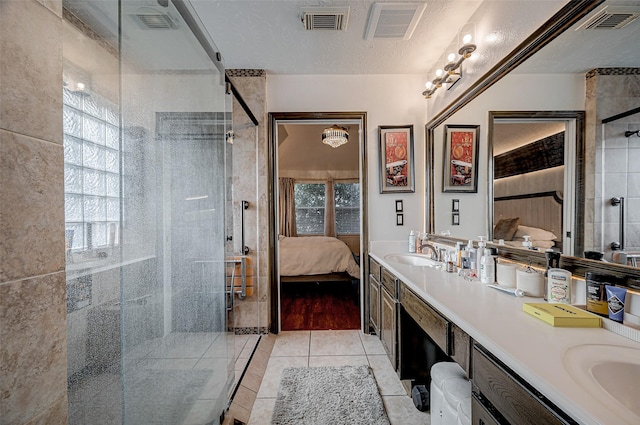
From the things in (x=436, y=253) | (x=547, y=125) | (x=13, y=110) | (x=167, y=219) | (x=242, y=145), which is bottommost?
(x=436, y=253)

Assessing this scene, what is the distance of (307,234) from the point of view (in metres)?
6.10

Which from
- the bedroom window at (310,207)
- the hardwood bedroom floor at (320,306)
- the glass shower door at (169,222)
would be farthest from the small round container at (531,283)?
the bedroom window at (310,207)

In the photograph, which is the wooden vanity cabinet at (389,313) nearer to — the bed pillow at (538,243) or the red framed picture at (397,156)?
the bed pillow at (538,243)

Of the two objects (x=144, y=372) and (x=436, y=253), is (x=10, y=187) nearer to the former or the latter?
(x=144, y=372)

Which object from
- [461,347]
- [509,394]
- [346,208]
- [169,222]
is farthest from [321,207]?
[509,394]

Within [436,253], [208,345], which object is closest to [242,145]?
[208,345]

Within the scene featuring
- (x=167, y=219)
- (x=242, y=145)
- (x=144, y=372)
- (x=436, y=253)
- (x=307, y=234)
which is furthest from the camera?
(x=307, y=234)

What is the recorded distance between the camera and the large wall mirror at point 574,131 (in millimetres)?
935

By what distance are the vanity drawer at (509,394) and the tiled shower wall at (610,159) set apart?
2.13ft

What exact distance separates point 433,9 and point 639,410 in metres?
2.16

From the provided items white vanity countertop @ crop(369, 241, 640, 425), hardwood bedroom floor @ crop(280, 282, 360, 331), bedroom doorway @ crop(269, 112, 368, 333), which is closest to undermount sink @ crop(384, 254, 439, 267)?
bedroom doorway @ crop(269, 112, 368, 333)

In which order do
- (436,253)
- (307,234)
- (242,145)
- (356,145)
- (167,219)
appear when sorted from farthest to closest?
(307,234) → (356,145) → (242,145) → (436,253) → (167,219)

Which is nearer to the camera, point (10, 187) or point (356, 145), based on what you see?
point (10, 187)

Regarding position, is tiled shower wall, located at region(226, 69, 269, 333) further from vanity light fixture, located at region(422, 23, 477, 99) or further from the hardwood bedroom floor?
vanity light fixture, located at region(422, 23, 477, 99)
